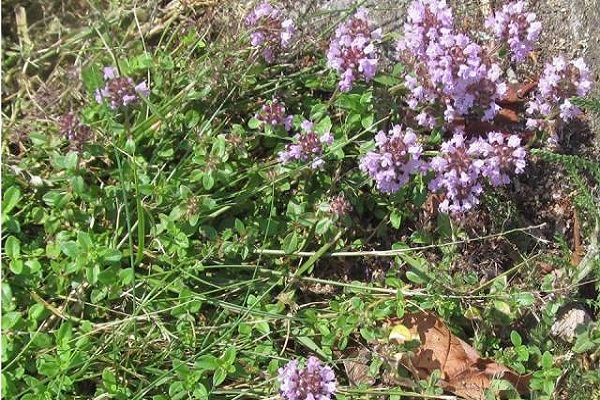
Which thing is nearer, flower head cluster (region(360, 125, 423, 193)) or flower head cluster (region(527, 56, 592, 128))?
flower head cluster (region(360, 125, 423, 193))

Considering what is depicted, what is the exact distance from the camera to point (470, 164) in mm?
2547

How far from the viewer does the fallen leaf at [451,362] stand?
2.73 m

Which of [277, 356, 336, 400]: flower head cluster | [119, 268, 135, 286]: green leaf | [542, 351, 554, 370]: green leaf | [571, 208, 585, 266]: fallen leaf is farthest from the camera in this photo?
[571, 208, 585, 266]: fallen leaf

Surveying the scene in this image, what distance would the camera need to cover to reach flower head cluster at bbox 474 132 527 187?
255cm

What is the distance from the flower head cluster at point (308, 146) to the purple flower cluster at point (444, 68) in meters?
0.32

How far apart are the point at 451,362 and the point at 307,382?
23.3 inches

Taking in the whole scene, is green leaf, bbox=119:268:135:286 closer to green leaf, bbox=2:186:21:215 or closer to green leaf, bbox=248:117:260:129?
green leaf, bbox=2:186:21:215

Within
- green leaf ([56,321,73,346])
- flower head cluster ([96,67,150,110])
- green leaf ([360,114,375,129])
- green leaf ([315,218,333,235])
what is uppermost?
green leaf ([360,114,375,129])

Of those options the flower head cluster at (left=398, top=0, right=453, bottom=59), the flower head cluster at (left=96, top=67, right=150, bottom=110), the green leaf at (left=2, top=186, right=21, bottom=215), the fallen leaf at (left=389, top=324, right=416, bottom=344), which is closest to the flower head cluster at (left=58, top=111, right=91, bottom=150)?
the flower head cluster at (left=96, top=67, right=150, bottom=110)

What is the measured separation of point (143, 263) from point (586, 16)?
1.90 metres

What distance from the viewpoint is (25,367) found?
2518 mm

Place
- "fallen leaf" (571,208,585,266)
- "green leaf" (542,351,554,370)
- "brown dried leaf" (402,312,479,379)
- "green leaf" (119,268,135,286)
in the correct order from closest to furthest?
1. "green leaf" (119,268,135,286)
2. "green leaf" (542,351,554,370)
3. "brown dried leaf" (402,312,479,379)
4. "fallen leaf" (571,208,585,266)

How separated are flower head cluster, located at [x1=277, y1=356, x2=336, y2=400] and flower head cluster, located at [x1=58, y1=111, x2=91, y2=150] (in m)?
0.96

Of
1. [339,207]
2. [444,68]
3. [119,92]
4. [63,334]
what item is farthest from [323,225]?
[63,334]
